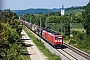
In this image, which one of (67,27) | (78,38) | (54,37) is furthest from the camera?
(67,27)

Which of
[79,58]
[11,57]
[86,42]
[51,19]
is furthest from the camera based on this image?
[51,19]

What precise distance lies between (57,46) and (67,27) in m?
29.6

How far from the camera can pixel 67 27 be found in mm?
92250

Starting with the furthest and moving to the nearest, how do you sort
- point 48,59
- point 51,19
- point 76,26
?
point 51,19
point 76,26
point 48,59

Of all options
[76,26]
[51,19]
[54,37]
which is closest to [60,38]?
[54,37]

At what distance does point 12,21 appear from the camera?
62.4 metres

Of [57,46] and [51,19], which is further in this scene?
[51,19]

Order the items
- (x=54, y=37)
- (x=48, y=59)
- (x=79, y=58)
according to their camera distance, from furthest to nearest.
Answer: (x=54, y=37) < (x=79, y=58) < (x=48, y=59)

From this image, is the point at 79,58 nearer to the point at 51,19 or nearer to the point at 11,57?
the point at 11,57

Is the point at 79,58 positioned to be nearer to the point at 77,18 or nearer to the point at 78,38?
the point at 78,38

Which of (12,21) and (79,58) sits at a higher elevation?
(12,21)

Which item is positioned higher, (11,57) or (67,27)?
(11,57)

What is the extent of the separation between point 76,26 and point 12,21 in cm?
9508

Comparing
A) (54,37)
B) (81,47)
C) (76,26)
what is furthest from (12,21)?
(76,26)
